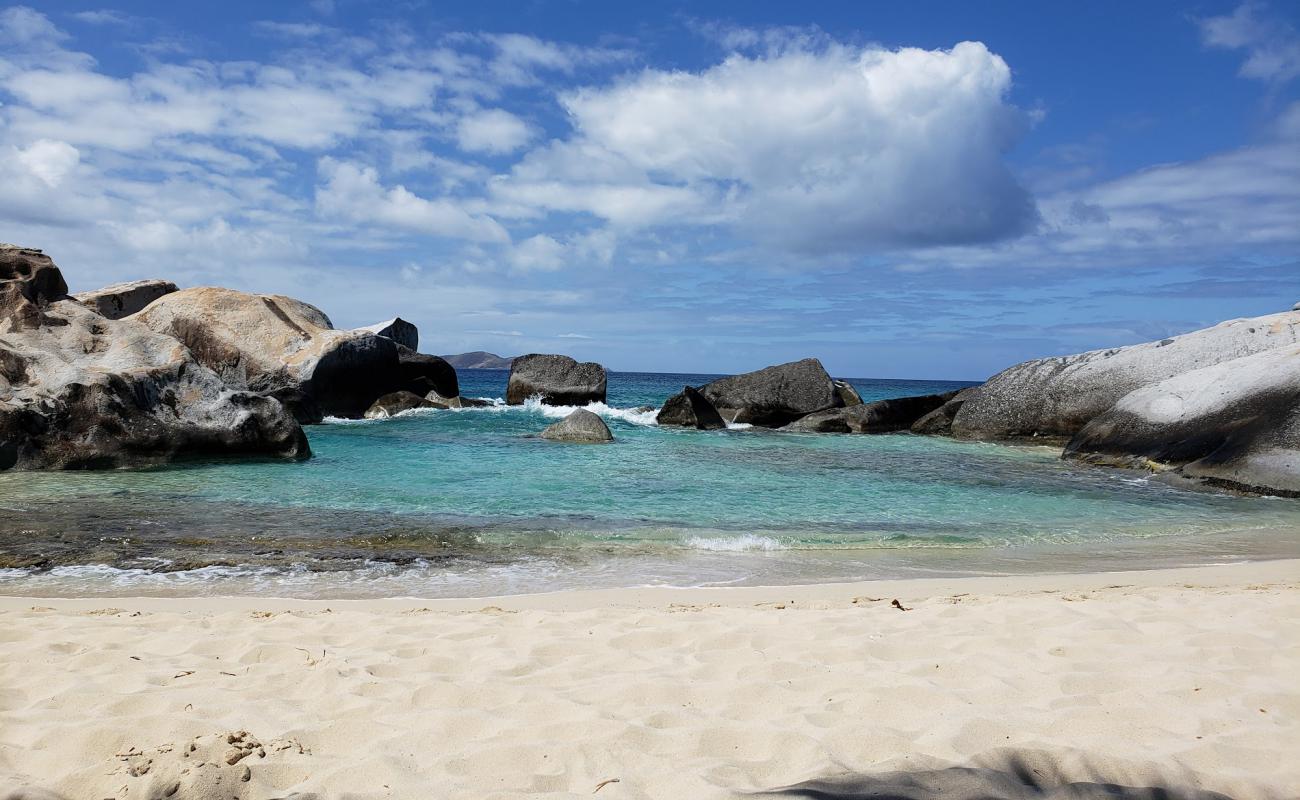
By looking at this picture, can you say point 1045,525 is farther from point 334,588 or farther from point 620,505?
point 334,588

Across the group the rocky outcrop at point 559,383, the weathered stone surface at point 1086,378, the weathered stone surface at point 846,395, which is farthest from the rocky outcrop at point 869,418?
the rocky outcrop at point 559,383

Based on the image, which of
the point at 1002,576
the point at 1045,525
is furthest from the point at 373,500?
the point at 1045,525

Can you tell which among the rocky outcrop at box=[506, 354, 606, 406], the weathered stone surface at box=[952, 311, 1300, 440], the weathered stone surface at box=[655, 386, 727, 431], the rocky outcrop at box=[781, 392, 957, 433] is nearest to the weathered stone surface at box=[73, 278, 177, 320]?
the rocky outcrop at box=[506, 354, 606, 406]

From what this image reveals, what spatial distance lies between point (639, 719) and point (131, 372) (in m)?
12.5

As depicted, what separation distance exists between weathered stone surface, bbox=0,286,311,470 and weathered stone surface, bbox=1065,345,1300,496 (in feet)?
47.8

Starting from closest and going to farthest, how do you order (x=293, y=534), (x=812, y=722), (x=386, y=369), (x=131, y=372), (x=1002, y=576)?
1. (x=812, y=722)
2. (x=1002, y=576)
3. (x=293, y=534)
4. (x=131, y=372)
5. (x=386, y=369)

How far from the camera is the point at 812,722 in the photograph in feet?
11.0

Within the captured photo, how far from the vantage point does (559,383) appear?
98.9 ft

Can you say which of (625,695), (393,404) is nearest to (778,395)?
(393,404)

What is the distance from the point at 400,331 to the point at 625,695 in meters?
26.8

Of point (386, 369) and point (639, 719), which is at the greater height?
point (386, 369)

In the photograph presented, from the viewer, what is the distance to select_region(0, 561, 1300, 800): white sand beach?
9.38 feet

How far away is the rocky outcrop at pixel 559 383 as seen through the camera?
3008 cm

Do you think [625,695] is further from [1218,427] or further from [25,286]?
[25,286]
